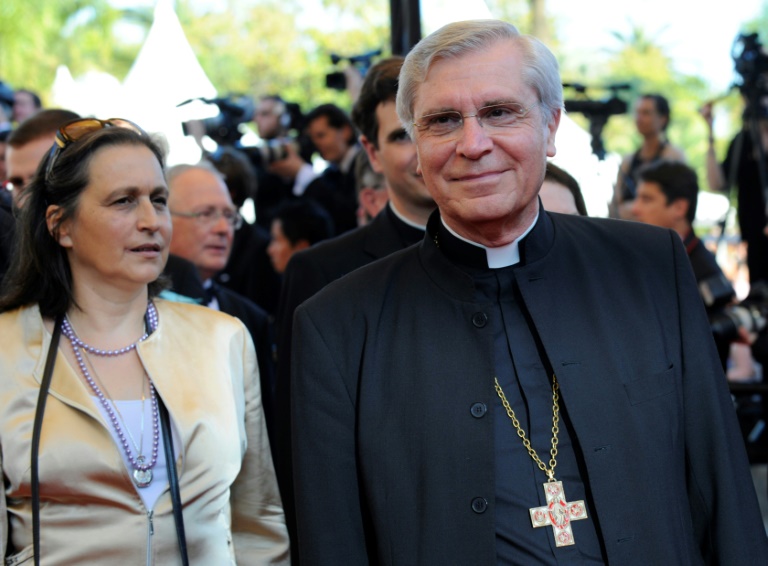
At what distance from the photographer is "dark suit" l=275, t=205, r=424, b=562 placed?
3.68 m

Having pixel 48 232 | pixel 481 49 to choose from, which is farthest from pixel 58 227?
pixel 481 49

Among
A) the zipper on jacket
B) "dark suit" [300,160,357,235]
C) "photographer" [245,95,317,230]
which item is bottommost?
the zipper on jacket

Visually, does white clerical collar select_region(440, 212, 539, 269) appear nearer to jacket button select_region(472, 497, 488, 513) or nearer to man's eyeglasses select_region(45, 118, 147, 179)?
jacket button select_region(472, 497, 488, 513)

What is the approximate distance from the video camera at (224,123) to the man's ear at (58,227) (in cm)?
471

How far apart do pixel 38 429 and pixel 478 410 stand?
1201mm

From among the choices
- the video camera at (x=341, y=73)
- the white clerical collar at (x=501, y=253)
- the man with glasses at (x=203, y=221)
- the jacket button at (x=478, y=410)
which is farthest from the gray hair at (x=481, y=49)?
the video camera at (x=341, y=73)

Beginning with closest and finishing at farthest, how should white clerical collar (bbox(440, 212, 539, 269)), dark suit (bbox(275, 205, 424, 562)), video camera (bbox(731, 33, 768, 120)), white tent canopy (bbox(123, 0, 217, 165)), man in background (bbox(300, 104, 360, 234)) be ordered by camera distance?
1. white clerical collar (bbox(440, 212, 539, 269))
2. dark suit (bbox(275, 205, 424, 562))
3. video camera (bbox(731, 33, 768, 120))
4. man in background (bbox(300, 104, 360, 234))
5. white tent canopy (bbox(123, 0, 217, 165))

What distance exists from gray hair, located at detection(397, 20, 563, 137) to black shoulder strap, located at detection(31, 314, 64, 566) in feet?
3.88

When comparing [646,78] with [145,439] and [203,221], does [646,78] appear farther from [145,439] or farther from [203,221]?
[145,439]

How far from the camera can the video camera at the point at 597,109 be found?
7.06 m

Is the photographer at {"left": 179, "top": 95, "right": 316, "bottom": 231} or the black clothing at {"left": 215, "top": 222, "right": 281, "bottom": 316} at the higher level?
the photographer at {"left": 179, "top": 95, "right": 316, "bottom": 231}

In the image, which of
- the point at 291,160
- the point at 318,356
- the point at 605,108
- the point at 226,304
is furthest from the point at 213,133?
the point at 318,356

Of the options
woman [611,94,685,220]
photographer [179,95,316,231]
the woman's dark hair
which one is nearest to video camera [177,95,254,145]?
photographer [179,95,316,231]

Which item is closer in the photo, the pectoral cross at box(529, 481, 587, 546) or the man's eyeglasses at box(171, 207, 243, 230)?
the pectoral cross at box(529, 481, 587, 546)
